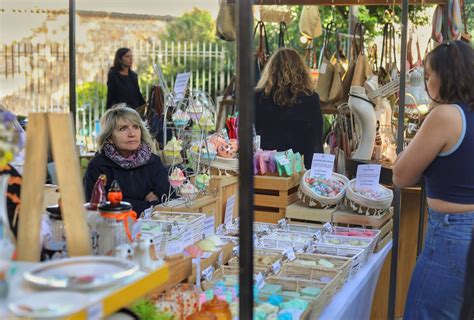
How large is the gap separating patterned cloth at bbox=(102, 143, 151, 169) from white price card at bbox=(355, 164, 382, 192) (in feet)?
3.42

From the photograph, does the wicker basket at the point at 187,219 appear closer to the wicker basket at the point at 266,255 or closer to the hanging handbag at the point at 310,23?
the wicker basket at the point at 266,255

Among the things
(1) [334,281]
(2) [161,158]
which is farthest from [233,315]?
(2) [161,158]

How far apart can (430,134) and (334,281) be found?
2.01 feet

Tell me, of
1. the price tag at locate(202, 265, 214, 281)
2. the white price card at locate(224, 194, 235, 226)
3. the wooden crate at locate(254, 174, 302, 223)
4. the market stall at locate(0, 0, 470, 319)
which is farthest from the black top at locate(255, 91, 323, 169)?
the price tag at locate(202, 265, 214, 281)

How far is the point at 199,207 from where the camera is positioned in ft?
8.94

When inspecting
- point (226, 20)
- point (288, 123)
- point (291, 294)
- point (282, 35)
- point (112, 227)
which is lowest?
point (291, 294)

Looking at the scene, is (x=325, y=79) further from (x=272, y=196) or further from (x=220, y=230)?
(x=220, y=230)

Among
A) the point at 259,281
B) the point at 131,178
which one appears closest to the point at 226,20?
the point at 131,178

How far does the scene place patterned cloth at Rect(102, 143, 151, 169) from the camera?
307 cm

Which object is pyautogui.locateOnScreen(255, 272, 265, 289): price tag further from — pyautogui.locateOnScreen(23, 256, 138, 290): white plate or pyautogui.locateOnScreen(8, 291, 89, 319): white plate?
pyautogui.locateOnScreen(8, 291, 89, 319): white plate

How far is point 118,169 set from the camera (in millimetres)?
3086

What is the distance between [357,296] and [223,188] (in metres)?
0.82

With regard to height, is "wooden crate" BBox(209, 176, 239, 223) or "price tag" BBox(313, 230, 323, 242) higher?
"wooden crate" BBox(209, 176, 239, 223)

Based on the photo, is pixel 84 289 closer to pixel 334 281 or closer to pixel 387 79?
pixel 334 281
